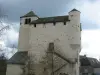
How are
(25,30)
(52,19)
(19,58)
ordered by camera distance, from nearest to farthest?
1. (19,58)
2. (52,19)
3. (25,30)

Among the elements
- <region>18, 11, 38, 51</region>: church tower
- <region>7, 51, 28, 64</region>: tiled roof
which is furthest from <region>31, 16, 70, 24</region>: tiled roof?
<region>7, 51, 28, 64</region>: tiled roof

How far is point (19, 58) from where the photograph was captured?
45.8m

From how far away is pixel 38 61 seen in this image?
44812mm

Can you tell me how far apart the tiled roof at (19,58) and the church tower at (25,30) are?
1575 millimetres

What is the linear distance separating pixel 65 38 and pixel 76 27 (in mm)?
3271

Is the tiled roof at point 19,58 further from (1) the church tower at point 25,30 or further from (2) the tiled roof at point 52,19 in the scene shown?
(2) the tiled roof at point 52,19

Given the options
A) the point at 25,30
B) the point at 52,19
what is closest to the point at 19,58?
the point at 25,30

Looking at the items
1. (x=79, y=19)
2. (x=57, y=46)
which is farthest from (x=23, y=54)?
(x=79, y=19)

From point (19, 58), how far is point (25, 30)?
7734 millimetres

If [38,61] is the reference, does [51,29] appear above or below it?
above

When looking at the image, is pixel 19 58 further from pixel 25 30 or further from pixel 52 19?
pixel 52 19

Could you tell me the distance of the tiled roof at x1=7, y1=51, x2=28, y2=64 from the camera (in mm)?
44994

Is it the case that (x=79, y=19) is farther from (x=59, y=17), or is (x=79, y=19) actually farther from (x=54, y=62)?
(x=54, y=62)

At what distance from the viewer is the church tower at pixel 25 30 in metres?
49.3
